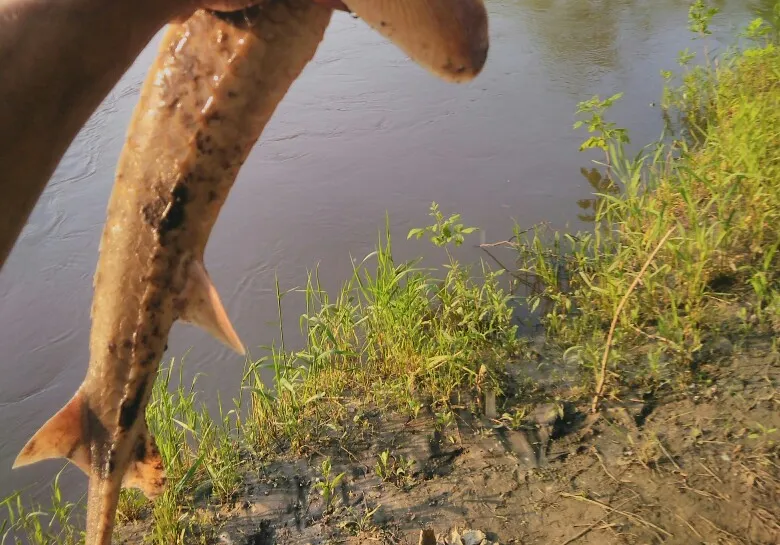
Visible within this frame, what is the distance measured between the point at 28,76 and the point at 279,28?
1.73 ft

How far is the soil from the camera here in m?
2.62

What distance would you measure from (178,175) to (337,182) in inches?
169

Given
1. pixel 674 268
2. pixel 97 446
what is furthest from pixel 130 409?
pixel 674 268

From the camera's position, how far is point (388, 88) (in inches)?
289

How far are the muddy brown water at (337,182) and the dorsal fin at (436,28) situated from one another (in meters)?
2.96

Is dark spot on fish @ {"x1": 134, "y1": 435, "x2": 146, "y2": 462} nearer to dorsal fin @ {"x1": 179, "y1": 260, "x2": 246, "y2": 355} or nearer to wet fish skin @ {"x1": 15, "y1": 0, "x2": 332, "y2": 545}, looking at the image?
wet fish skin @ {"x1": 15, "y1": 0, "x2": 332, "y2": 545}

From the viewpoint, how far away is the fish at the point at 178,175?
1394 mm

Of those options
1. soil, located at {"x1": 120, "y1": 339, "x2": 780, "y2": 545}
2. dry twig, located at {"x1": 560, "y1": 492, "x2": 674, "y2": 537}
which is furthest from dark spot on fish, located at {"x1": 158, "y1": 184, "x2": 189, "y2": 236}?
dry twig, located at {"x1": 560, "y1": 492, "x2": 674, "y2": 537}

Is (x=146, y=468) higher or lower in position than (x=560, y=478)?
higher

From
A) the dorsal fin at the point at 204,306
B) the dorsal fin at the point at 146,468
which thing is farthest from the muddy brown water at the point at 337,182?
the dorsal fin at the point at 204,306

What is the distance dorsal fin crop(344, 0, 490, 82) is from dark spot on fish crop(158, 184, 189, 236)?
586mm

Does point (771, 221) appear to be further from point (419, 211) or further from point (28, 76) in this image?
point (28, 76)

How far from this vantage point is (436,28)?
1352 mm

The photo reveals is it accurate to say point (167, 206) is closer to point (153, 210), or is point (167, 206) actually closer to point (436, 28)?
point (153, 210)
